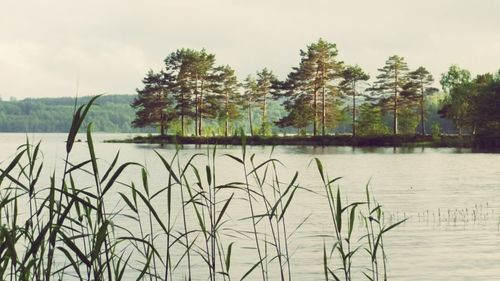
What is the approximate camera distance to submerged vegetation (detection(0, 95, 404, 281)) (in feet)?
19.6

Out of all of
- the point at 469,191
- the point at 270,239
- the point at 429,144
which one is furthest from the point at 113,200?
the point at 429,144

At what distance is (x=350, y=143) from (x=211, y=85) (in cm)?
2672

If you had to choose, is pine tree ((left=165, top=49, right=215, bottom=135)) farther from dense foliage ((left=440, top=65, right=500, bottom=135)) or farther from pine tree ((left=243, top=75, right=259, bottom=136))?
dense foliage ((left=440, top=65, right=500, bottom=135))

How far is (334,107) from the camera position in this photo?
9662 cm

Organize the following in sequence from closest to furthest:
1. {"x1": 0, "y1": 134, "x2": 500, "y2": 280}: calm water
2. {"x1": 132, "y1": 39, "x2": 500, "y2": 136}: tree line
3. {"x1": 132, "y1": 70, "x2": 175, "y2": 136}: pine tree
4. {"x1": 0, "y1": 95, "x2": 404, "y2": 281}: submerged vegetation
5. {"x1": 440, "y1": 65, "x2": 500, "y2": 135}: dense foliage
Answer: {"x1": 0, "y1": 95, "x2": 404, "y2": 281}: submerged vegetation → {"x1": 0, "y1": 134, "x2": 500, "y2": 280}: calm water → {"x1": 440, "y1": 65, "x2": 500, "y2": 135}: dense foliage → {"x1": 132, "y1": 39, "x2": 500, "y2": 136}: tree line → {"x1": 132, "y1": 70, "x2": 175, "y2": 136}: pine tree

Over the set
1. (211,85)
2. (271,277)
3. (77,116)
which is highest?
(211,85)

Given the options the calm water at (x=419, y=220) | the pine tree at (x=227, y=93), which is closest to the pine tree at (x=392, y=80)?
the pine tree at (x=227, y=93)

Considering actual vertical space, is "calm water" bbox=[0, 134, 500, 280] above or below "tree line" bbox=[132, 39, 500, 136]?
below

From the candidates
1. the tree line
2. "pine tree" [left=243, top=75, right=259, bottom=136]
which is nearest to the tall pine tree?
the tree line

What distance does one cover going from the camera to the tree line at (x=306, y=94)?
92.8 metres

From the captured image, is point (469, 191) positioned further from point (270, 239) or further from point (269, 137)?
point (269, 137)

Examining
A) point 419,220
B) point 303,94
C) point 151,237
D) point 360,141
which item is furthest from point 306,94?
point 151,237

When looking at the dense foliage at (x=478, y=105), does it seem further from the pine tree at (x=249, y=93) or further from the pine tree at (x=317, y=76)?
the pine tree at (x=249, y=93)

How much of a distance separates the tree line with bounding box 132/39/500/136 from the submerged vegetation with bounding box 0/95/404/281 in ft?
219
